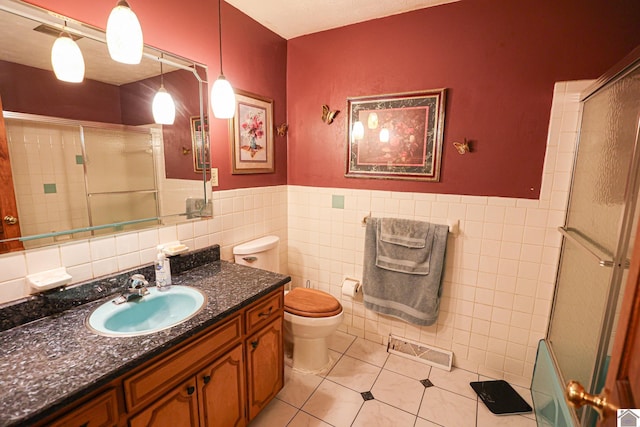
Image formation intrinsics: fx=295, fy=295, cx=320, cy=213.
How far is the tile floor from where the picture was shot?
5.44ft

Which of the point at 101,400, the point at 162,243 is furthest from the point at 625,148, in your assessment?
the point at 162,243

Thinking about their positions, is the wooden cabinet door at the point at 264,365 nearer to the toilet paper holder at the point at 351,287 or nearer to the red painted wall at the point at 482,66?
the toilet paper holder at the point at 351,287

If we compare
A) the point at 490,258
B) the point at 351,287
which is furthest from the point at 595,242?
the point at 351,287

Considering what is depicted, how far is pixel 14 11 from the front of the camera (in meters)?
1.09

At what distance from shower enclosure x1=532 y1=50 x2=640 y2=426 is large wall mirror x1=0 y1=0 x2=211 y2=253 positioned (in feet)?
6.52

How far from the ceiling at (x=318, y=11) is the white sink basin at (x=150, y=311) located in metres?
1.77

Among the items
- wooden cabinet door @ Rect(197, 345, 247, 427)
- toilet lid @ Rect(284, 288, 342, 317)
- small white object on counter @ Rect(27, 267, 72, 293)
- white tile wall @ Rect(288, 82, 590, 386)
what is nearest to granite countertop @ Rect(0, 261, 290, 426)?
small white object on counter @ Rect(27, 267, 72, 293)

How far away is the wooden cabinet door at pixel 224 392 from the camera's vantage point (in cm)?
123

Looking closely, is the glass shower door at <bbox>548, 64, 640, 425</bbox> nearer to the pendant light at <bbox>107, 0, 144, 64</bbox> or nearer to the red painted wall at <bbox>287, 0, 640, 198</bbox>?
the red painted wall at <bbox>287, 0, 640, 198</bbox>

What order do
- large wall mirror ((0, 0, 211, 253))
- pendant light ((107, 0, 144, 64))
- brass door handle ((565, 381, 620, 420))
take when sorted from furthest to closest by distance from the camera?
large wall mirror ((0, 0, 211, 253))
pendant light ((107, 0, 144, 64))
brass door handle ((565, 381, 620, 420))

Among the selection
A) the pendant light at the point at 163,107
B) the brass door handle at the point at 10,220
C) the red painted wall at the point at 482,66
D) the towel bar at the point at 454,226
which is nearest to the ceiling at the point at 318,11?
the red painted wall at the point at 482,66

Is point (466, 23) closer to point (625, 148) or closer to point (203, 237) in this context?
point (625, 148)

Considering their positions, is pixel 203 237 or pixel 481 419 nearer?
pixel 481 419

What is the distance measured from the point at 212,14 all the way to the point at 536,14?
72.5 inches
